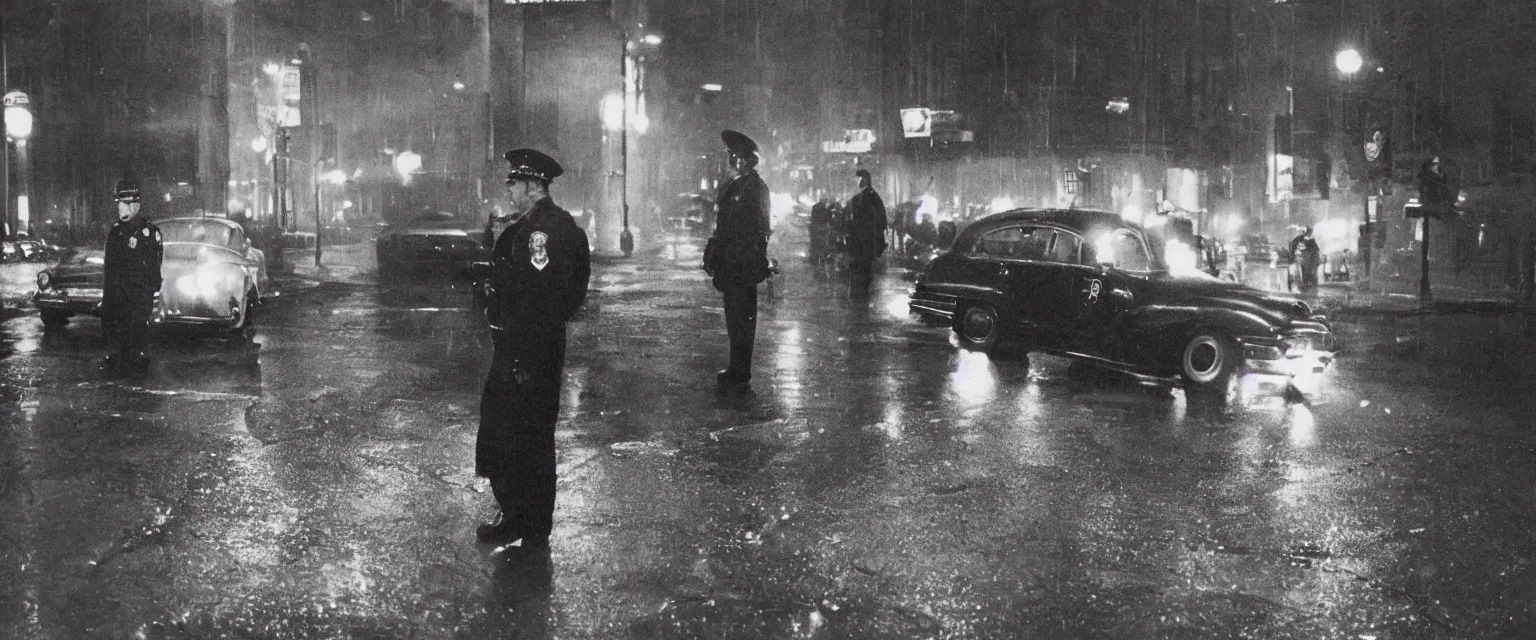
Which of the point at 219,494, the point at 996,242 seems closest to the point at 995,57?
the point at 996,242

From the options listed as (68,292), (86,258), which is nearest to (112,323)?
(68,292)

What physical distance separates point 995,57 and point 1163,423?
49691 millimetres

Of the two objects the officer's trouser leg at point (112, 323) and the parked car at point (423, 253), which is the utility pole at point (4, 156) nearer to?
the parked car at point (423, 253)

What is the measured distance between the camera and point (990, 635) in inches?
180

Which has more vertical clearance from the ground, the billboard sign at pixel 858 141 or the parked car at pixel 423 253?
the billboard sign at pixel 858 141

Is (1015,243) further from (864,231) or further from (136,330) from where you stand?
(136,330)

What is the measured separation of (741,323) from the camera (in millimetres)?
10422

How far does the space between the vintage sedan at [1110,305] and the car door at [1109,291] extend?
0.03ft

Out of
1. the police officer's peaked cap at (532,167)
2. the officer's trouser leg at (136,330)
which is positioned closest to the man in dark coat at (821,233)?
the officer's trouser leg at (136,330)

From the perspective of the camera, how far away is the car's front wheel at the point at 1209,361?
1120 cm

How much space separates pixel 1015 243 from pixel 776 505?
8.00 m

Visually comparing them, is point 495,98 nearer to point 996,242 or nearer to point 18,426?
point 996,242

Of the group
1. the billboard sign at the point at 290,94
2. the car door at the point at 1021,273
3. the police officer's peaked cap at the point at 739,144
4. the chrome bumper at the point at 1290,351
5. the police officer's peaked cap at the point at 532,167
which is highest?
the billboard sign at the point at 290,94

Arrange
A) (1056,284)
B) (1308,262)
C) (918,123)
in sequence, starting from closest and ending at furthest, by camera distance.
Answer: (1056,284)
(1308,262)
(918,123)
